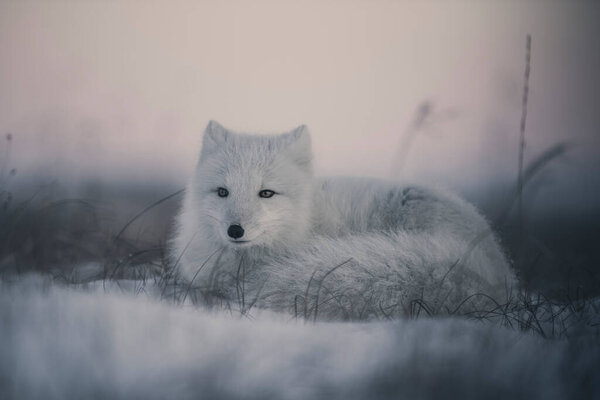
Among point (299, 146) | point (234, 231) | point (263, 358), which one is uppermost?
point (299, 146)

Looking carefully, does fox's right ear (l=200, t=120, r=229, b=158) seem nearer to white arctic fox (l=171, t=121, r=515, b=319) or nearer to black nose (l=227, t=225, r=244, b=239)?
white arctic fox (l=171, t=121, r=515, b=319)

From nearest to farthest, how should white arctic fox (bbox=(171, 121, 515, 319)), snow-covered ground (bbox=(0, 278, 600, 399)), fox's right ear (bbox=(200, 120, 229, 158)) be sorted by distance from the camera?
snow-covered ground (bbox=(0, 278, 600, 399))
white arctic fox (bbox=(171, 121, 515, 319))
fox's right ear (bbox=(200, 120, 229, 158))

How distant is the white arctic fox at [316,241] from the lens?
5.03 feet

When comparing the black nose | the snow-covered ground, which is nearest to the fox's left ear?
the black nose

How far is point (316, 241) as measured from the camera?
182cm

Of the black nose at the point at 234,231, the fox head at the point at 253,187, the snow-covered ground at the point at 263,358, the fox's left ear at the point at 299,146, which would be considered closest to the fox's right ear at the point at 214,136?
the fox head at the point at 253,187

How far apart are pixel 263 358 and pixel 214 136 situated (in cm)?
116

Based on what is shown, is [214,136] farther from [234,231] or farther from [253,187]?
[234,231]

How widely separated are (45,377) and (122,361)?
0.56 feet

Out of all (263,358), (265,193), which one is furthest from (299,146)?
(263,358)

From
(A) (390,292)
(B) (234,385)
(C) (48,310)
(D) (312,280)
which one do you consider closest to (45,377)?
(C) (48,310)

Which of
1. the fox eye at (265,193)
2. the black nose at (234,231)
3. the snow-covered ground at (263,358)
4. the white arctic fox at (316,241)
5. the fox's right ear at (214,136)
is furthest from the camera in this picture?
the fox's right ear at (214,136)

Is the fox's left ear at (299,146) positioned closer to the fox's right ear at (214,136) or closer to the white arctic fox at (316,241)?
the white arctic fox at (316,241)

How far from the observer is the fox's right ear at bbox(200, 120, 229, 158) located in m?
2.00
